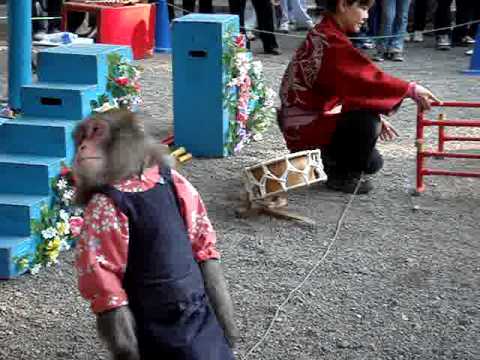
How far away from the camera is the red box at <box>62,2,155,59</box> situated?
9672mm

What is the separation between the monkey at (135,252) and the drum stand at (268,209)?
242cm

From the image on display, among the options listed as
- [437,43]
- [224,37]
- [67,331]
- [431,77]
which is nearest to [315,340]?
[67,331]

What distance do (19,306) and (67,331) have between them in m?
0.33

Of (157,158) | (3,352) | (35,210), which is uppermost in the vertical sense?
(157,158)

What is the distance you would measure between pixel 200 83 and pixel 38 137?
5.69ft

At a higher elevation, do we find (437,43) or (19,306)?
(437,43)

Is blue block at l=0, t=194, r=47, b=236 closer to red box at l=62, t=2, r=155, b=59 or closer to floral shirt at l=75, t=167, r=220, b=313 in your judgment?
floral shirt at l=75, t=167, r=220, b=313

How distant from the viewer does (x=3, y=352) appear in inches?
151

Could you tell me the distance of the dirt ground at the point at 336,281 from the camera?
3.88m

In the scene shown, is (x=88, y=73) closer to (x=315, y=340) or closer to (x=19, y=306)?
(x=19, y=306)

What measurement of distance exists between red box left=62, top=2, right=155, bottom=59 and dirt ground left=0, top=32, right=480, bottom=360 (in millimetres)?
3813

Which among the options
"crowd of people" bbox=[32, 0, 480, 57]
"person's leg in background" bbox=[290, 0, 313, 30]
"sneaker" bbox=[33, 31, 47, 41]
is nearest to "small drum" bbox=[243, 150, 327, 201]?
"crowd of people" bbox=[32, 0, 480, 57]

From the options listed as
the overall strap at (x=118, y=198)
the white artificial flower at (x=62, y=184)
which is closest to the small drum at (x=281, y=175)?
the white artificial flower at (x=62, y=184)

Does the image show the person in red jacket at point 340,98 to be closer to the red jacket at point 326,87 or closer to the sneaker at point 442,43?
the red jacket at point 326,87
